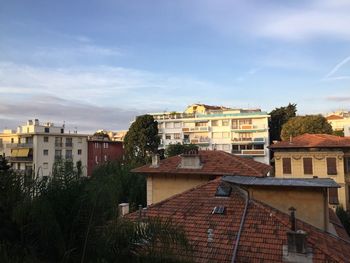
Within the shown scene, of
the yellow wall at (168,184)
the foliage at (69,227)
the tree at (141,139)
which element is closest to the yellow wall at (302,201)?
the yellow wall at (168,184)

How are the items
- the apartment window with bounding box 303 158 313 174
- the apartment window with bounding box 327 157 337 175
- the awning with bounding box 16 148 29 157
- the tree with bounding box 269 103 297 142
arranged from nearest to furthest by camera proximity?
1. the apartment window with bounding box 327 157 337 175
2. the apartment window with bounding box 303 158 313 174
3. the awning with bounding box 16 148 29 157
4. the tree with bounding box 269 103 297 142

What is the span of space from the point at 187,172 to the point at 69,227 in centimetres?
1378

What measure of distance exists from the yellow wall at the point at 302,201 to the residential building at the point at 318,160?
18.9 metres

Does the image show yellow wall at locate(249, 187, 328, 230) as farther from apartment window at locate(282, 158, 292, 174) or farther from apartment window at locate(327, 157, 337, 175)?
apartment window at locate(282, 158, 292, 174)

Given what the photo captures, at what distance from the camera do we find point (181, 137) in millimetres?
65688

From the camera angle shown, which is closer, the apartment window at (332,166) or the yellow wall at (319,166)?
the yellow wall at (319,166)

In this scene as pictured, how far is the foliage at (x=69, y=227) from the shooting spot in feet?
15.6

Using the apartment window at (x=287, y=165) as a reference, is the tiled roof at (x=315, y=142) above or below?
above

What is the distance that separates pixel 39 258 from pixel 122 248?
3.65 feet

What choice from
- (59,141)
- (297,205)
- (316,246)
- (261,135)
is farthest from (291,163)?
(59,141)

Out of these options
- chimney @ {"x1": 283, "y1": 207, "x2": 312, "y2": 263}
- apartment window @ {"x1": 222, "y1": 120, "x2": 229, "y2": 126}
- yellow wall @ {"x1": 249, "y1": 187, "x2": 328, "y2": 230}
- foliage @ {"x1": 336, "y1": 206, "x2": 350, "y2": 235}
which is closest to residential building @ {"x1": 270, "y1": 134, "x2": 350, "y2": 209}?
foliage @ {"x1": 336, "y1": 206, "x2": 350, "y2": 235}

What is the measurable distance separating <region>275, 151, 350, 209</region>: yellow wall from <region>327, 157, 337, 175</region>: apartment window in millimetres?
242

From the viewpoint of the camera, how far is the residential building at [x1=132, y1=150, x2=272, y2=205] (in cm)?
1831

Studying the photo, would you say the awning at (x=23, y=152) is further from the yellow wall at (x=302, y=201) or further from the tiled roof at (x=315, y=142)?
the yellow wall at (x=302, y=201)
